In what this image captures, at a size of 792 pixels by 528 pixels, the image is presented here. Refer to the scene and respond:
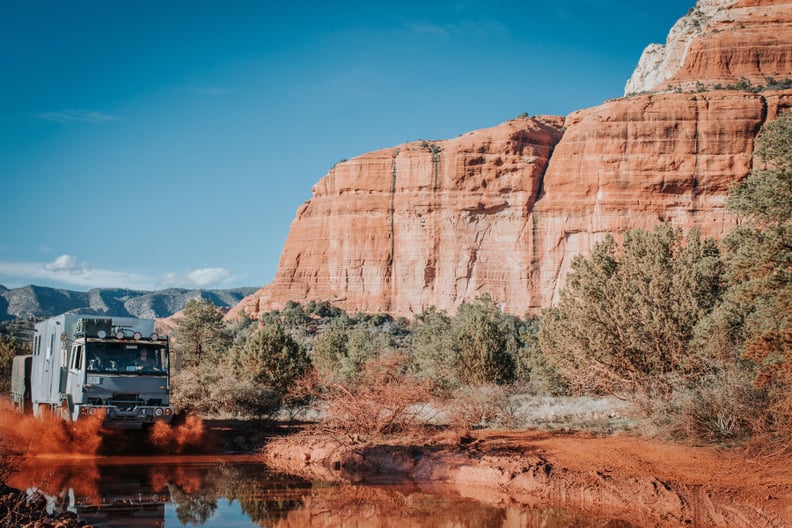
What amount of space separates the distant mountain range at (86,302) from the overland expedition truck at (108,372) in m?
110

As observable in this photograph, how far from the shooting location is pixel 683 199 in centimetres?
7675

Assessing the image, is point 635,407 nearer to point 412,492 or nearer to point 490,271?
point 412,492

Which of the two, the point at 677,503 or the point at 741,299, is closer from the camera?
the point at 677,503

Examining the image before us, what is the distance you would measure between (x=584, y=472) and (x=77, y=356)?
12.1 m

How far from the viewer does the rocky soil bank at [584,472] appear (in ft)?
42.5

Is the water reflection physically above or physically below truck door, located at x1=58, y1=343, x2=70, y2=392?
below

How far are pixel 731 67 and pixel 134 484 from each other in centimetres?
8402

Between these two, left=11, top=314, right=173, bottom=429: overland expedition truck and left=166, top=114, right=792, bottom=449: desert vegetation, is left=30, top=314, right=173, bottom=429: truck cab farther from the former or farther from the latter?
left=166, top=114, right=792, bottom=449: desert vegetation

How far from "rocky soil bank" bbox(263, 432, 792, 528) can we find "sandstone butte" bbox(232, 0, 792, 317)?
62.2 meters

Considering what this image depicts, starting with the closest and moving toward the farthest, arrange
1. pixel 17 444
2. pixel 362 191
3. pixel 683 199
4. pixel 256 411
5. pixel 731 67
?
pixel 17 444
pixel 256 411
pixel 683 199
pixel 731 67
pixel 362 191

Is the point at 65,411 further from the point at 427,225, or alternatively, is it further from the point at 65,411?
the point at 427,225

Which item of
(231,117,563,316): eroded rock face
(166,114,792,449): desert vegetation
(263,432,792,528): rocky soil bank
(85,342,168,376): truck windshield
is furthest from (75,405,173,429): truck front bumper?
(231,117,563,316): eroded rock face

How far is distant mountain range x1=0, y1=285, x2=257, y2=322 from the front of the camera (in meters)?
136

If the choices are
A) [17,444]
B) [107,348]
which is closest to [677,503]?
[107,348]
